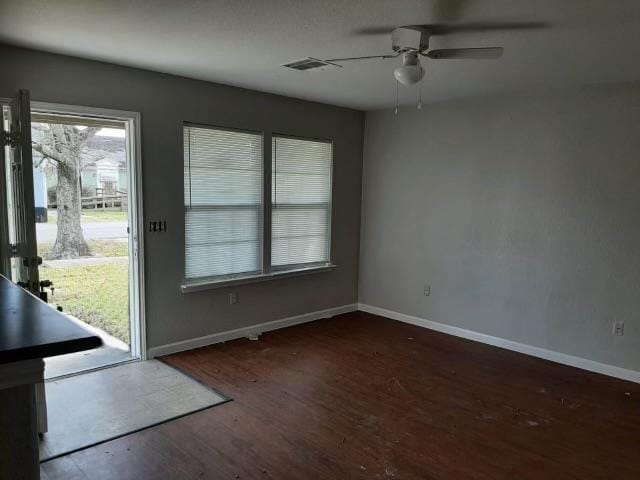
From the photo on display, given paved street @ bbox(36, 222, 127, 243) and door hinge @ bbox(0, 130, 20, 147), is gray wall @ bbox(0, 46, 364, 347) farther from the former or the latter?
paved street @ bbox(36, 222, 127, 243)

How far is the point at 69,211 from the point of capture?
18.4ft

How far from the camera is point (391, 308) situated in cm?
541

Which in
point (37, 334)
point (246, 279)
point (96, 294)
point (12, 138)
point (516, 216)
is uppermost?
point (12, 138)

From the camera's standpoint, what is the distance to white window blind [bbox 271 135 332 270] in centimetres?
481

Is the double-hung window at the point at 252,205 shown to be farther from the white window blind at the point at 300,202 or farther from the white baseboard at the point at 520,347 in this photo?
the white baseboard at the point at 520,347

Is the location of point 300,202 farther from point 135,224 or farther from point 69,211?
point 69,211

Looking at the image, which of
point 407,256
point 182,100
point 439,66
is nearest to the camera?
point 439,66

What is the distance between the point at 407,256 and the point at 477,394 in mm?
2009

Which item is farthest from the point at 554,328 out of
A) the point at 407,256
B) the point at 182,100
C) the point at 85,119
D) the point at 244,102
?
the point at 85,119

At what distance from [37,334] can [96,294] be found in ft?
16.3

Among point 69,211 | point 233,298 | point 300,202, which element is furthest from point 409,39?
point 69,211

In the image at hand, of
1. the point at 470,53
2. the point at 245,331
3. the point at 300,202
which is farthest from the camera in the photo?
the point at 300,202

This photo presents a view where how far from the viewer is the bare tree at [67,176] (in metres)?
5.22

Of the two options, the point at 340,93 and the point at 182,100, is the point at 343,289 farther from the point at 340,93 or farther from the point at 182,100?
the point at 182,100
